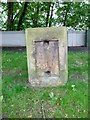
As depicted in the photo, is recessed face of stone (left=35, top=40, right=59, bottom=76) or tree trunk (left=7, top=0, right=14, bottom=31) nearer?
recessed face of stone (left=35, top=40, right=59, bottom=76)

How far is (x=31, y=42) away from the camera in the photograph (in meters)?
2.81

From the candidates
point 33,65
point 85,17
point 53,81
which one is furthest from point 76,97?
point 85,17

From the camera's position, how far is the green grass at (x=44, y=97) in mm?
2445

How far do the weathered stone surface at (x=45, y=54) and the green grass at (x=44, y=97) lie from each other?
0.40 ft

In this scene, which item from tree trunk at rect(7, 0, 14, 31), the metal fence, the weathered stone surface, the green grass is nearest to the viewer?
the green grass

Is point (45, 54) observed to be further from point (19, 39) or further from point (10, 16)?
point (10, 16)

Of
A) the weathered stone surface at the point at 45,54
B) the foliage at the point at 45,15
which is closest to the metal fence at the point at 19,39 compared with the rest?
the foliage at the point at 45,15

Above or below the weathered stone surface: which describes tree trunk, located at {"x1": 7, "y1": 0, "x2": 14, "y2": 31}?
above

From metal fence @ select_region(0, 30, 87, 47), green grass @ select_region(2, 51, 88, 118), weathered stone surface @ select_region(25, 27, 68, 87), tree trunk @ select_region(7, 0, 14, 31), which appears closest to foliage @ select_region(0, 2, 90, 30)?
tree trunk @ select_region(7, 0, 14, 31)

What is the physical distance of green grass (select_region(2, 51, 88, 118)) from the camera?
8.02ft

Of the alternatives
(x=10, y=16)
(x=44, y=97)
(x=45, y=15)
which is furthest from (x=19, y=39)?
(x=44, y=97)

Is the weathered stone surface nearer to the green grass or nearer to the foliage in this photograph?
the green grass

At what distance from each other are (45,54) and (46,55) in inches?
0.6

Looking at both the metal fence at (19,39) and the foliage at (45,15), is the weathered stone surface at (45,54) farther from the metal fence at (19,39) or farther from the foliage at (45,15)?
the foliage at (45,15)
